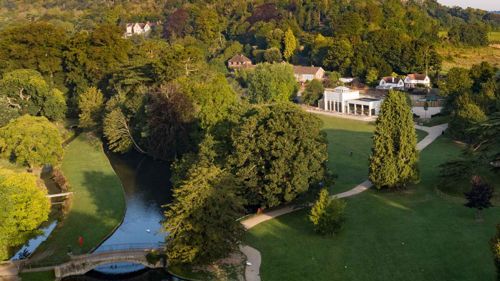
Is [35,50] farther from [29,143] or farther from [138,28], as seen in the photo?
[138,28]

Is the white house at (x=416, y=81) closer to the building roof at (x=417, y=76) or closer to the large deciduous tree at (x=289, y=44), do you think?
the building roof at (x=417, y=76)

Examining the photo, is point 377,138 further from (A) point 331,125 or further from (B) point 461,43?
(B) point 461,43

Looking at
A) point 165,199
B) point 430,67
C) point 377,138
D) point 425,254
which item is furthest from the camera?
point 430,67

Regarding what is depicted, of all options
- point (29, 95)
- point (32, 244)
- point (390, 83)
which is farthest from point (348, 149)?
point (29, 95)

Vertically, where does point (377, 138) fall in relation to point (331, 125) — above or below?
above

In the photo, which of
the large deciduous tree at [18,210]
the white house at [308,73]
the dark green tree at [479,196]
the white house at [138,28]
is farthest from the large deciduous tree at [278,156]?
the white house at [138,28]

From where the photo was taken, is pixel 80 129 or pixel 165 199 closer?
pixel 165 199

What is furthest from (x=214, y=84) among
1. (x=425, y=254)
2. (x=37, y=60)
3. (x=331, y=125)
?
(x=37, y=60)
